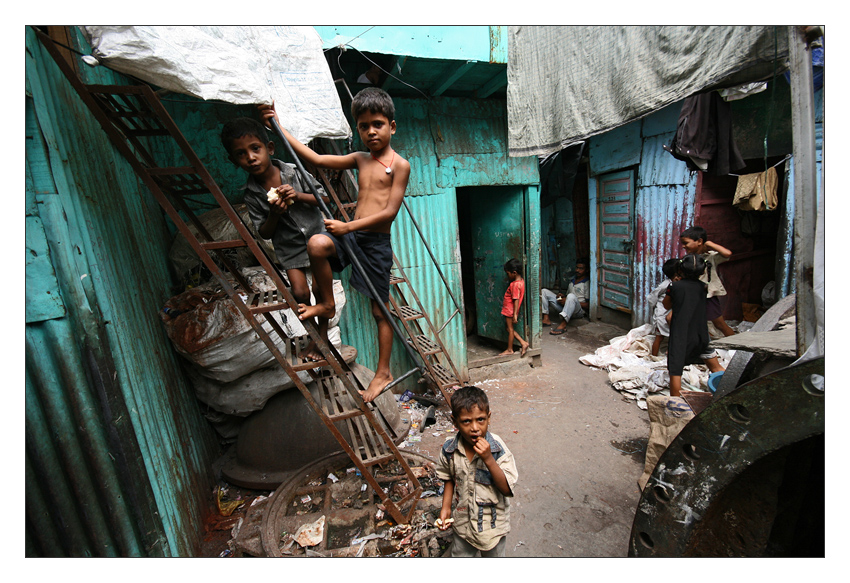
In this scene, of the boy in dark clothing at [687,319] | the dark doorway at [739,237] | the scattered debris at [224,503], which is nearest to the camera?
the scattered debris at [224,503]

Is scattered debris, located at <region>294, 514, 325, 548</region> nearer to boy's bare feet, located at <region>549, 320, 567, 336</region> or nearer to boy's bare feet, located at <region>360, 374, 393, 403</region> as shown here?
boy's bare feet, located at <region>360, 374, 393, 403</region>

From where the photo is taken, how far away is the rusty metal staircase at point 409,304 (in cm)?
369

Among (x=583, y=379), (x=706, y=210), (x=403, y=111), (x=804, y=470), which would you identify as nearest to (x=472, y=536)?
(x=804, y=470)

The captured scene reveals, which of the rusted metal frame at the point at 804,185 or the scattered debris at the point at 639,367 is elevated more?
the rusted metal frame at the point at 804,185

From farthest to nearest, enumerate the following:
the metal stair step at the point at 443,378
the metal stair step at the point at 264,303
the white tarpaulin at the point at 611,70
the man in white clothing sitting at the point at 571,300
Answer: the man in white clothing sitting at the point at 571,300 → the metal stair step at the point at 443,378 → the metal stair step at the point at 264,303 → the white tarpaulin at the point at 611,70

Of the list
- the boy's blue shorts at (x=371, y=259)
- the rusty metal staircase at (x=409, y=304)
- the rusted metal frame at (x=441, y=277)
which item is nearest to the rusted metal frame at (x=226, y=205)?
the boy's blue shorts at (x=371, y=259)

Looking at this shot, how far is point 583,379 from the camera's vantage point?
17.7 ft

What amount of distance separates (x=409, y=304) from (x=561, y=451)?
249cm

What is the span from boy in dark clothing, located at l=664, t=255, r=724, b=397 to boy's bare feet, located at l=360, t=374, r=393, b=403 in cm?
332

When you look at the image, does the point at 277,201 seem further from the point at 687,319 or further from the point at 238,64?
the point at 687,319

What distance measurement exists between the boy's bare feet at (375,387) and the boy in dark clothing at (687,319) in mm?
3321

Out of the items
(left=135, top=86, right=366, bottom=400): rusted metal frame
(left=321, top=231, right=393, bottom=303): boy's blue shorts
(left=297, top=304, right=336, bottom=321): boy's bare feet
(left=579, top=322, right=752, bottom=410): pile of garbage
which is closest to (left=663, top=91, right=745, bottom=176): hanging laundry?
(left=579, top=322, right=752, bottom=410): pile of garbage

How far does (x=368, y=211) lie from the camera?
2258mm

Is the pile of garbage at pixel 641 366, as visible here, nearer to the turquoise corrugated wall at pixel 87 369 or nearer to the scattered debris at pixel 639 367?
the scattered debris at pixel 639 367
